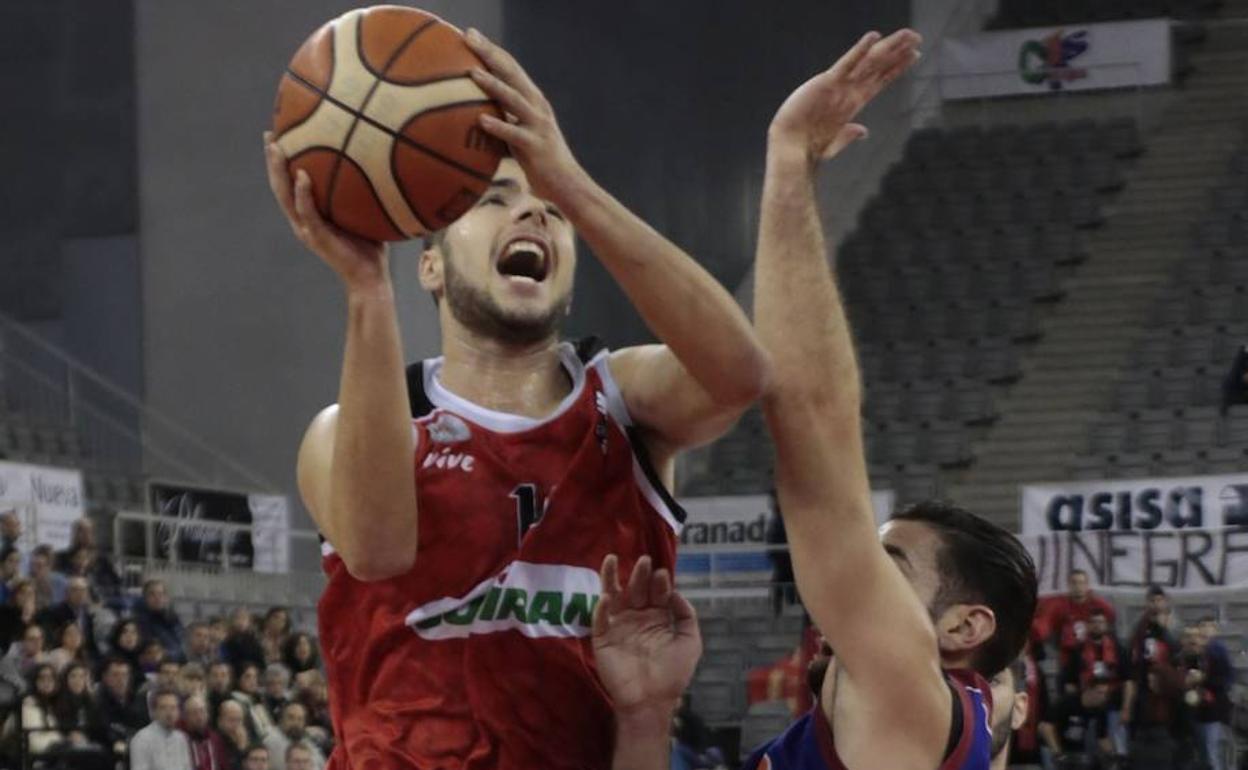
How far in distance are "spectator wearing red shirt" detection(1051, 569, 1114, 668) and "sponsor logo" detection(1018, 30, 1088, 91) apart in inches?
398

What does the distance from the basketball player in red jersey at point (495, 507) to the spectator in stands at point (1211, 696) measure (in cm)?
947

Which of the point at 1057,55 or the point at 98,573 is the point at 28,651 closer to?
the point at 98,573

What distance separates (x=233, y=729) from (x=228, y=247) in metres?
7.28

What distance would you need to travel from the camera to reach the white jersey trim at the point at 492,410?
373cm

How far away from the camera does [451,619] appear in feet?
11.9

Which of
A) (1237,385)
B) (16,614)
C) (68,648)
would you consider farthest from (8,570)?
(1237,385)

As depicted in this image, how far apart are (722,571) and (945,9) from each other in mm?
8777

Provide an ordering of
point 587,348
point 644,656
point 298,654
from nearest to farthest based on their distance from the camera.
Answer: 1. point 644,656
2. point 587,348
3. point 298,654

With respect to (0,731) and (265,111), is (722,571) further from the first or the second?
(0,731)

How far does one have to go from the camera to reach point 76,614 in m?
11.5

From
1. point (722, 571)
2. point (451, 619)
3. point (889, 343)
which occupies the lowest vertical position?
point (451, 619)

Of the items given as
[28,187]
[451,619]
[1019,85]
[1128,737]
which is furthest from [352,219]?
[1019,85]

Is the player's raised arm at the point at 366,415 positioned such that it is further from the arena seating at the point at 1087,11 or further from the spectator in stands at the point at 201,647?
the arena seating at the point at 1087,11

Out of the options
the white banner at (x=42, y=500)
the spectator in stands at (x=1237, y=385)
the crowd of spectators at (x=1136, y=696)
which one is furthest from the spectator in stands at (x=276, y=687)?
the spectator in stands at (x=1237, y=385)
